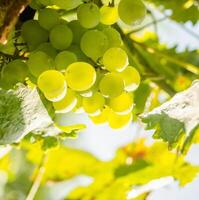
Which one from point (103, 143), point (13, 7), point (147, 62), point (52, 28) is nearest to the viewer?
point (13, 7)

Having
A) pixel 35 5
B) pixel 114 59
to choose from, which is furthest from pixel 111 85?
pixel 35 5

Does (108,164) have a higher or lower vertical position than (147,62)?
lower

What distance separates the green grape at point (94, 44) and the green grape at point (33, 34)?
49mm

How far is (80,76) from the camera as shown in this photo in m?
0.66

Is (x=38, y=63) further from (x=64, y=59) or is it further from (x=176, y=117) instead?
(x=176, y=117)

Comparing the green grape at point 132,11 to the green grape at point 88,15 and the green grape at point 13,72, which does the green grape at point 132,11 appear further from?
the green grape at point 13,72

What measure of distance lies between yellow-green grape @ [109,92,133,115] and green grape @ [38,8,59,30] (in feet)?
0.41

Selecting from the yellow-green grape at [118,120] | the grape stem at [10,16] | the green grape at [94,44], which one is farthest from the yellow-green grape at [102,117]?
the grape stem at [10,16]

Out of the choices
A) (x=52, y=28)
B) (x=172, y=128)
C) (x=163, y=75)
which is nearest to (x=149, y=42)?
(x=163, y=75)

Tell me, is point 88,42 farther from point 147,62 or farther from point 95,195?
point 95,195

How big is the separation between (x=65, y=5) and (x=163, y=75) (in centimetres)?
74

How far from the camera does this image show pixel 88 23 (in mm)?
679

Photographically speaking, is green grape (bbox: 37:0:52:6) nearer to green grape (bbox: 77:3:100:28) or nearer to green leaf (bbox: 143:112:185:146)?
green grape (bbox: 77:3:100:28)

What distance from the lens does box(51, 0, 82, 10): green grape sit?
668mm
